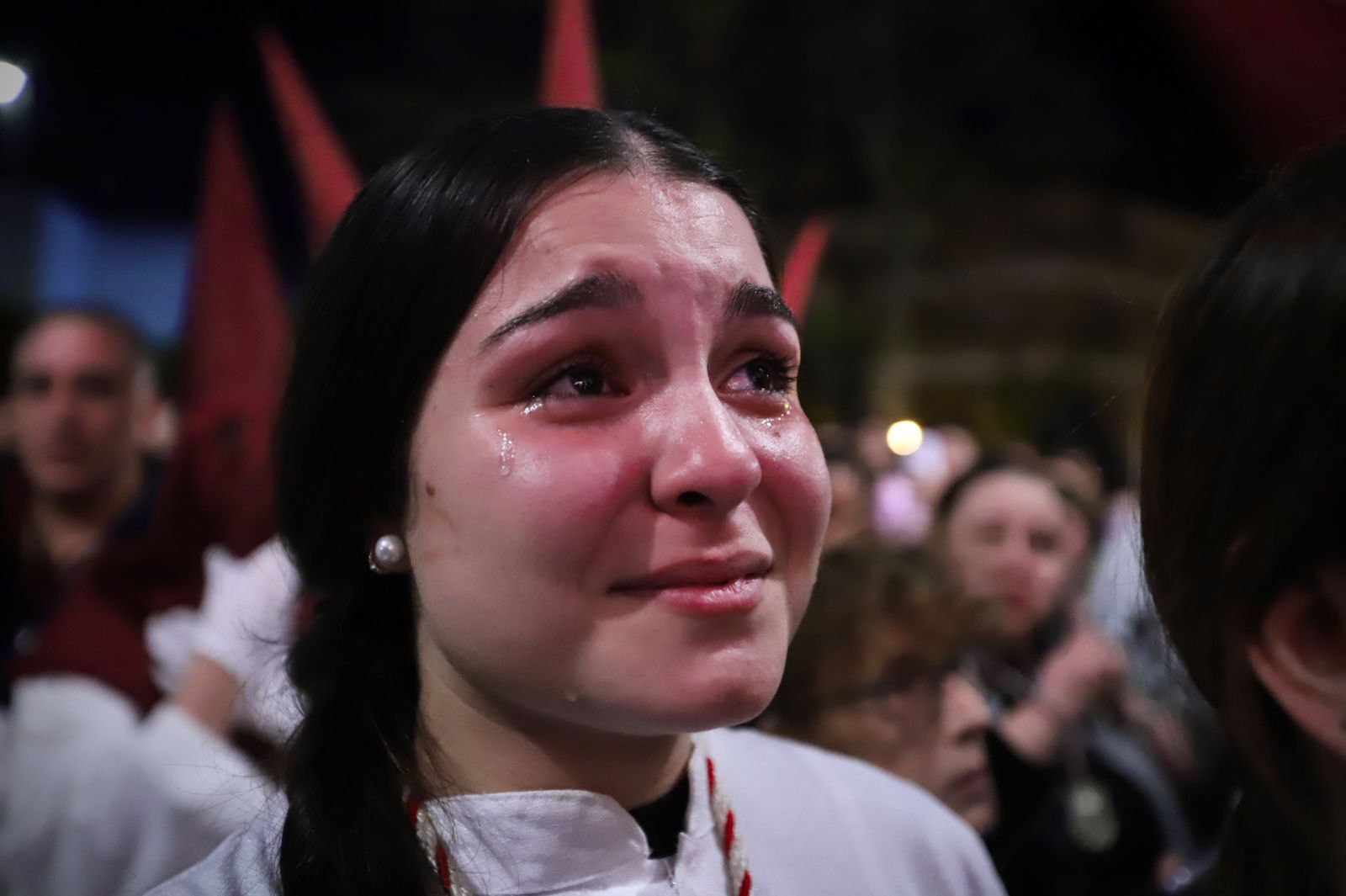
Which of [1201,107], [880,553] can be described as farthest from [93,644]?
[1201,107]

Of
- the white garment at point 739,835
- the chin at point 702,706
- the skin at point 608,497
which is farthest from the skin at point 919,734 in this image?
the chin at point 702,706

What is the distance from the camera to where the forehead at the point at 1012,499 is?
3.67 metres

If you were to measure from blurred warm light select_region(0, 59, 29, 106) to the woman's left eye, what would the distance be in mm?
4552

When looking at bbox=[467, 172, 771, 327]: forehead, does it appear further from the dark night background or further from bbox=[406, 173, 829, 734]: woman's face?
the dark night background

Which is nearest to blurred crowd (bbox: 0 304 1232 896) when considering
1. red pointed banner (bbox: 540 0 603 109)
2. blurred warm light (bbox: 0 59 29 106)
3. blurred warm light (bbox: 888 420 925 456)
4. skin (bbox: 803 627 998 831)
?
skin (bbox: 803 627 998 831)

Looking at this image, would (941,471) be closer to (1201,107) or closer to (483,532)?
(1201,107)

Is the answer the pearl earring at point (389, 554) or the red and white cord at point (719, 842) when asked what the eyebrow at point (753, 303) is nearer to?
the pearl earring at point (389, 554)

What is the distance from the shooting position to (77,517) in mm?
3316

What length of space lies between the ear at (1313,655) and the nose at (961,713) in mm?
1371

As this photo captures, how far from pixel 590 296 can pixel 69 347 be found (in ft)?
9.09

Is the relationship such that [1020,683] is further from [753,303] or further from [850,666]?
[753,303]

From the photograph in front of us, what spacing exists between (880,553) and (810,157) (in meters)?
13.4

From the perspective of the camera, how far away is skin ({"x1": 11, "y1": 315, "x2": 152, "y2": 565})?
328 cm

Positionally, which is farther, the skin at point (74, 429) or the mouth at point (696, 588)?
the skin at point (74, 429)
